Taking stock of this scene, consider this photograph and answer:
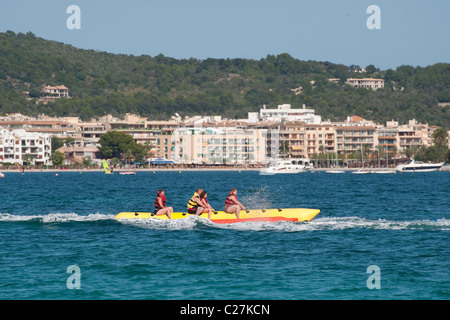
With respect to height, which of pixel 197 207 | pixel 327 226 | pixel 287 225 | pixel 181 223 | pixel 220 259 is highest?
pixel 197 207

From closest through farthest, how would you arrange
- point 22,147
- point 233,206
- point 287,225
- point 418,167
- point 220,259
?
point 220,259 < point 287,225 < point 233,206 < point 418,167 < point 22,147

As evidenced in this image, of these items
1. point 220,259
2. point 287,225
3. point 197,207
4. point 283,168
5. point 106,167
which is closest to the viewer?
point 220,259

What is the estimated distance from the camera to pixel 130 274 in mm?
26141

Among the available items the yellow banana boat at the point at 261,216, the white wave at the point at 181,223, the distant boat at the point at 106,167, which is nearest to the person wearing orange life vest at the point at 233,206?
the yellow banana boat at the point at 261,216

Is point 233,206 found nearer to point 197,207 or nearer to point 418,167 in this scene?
point 197,207

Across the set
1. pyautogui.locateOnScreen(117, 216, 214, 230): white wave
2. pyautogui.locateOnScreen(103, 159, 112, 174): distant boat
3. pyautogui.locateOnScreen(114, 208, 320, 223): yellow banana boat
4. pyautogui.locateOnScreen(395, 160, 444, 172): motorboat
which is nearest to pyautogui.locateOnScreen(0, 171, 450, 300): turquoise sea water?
pyautogui.locateOnScreen(117, 216, 214, 230): white wave

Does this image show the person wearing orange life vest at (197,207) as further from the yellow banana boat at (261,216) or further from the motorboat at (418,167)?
the motorboat at (418,167)

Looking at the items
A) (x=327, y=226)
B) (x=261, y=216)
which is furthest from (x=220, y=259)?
(x=327, y=226)

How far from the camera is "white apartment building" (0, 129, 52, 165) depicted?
18612 cm

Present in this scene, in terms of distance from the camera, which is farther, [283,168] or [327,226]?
[283,168]

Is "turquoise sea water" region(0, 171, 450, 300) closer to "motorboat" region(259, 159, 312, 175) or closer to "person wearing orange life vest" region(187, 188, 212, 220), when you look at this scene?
"person wearing orange life vest" region(187, 188, 212, 220)

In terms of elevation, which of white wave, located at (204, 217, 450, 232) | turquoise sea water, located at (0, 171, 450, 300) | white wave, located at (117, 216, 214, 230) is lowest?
turquoise sea water, located at (0, 171, 450, 300)

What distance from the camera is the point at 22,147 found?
18725 cm

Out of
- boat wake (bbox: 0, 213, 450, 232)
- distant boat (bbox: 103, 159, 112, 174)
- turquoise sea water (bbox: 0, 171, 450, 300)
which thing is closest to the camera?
turquoise sea water (bbox: 0, 171, 450, 300)
